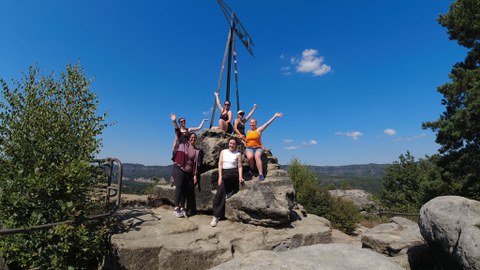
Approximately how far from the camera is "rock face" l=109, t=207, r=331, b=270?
18.5 ft

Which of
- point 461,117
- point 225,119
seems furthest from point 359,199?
point 225,119

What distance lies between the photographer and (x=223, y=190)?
7898 millimetres

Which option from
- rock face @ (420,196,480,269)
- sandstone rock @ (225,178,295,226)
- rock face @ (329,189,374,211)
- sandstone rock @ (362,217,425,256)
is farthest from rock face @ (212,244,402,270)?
rock face @ (329,189,374,211)

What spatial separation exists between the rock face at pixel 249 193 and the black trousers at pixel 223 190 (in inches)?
8.9

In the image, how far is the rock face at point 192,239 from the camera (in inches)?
222

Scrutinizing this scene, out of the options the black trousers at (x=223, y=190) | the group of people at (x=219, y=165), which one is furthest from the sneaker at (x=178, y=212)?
the black trousers at (x=223, y=190)

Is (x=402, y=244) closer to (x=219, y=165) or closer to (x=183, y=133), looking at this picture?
(x=219, y=165)

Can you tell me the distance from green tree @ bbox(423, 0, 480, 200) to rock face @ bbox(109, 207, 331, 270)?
452 inches

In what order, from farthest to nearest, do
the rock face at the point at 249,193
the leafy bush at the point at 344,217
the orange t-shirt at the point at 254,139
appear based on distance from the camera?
the leafy bush at the point at 344,217, the orange t-shirt at the point at 254,139, the rock face at the point at 249,193

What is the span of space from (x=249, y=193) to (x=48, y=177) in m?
4.73

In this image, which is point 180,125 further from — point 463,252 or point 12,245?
point 463,252

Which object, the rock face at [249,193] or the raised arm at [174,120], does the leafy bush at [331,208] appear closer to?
the rock face at [249,193]

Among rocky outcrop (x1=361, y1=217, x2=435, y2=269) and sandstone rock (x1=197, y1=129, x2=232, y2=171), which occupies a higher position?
sandstone rock (x1=197, y1=129, x2=232, y2=171)

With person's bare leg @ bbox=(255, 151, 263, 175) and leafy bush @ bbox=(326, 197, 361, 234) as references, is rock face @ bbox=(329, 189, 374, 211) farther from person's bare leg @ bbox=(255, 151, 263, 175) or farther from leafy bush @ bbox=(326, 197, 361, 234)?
person's bare leg @ bbox=(255, 151, 263, 175)
